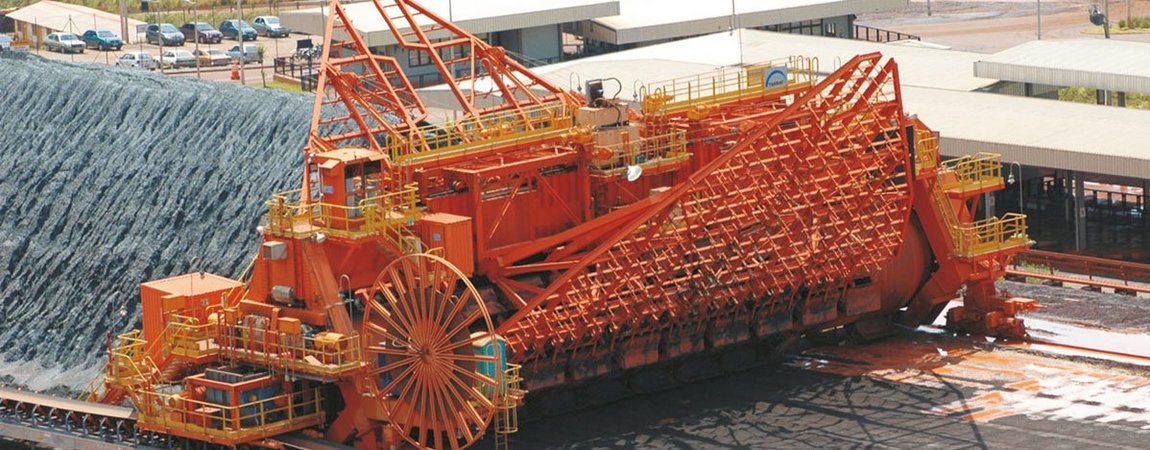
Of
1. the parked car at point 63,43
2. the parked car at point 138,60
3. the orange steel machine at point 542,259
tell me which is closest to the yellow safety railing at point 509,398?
the orange steel machine at point 542,259

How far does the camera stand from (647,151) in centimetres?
5225

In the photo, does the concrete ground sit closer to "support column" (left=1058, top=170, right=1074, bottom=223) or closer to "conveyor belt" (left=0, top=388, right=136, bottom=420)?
"support column" (left=1058, top=170, right=1074, bottom=223)

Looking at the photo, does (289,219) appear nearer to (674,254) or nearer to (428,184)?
(428,184)

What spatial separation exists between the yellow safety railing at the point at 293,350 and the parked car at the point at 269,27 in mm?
63026

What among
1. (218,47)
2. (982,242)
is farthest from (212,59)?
(982,242)

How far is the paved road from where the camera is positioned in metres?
47.7

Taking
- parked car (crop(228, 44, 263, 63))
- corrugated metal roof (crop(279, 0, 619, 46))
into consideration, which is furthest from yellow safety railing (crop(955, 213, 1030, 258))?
parked car (crop(228, 44, 263, 63))

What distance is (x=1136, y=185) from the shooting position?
233 feet

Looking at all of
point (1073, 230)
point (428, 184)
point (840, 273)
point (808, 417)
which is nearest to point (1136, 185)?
point (1073, 230)

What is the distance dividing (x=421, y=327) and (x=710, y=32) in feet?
172

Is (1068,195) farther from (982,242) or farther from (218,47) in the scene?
(218,47)

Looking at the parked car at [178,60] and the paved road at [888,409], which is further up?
the parked car at [178,60]

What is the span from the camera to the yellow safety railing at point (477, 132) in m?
49.0

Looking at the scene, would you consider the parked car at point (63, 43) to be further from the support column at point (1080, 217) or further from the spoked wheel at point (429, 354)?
the spoked wheel at point (429, 354)
